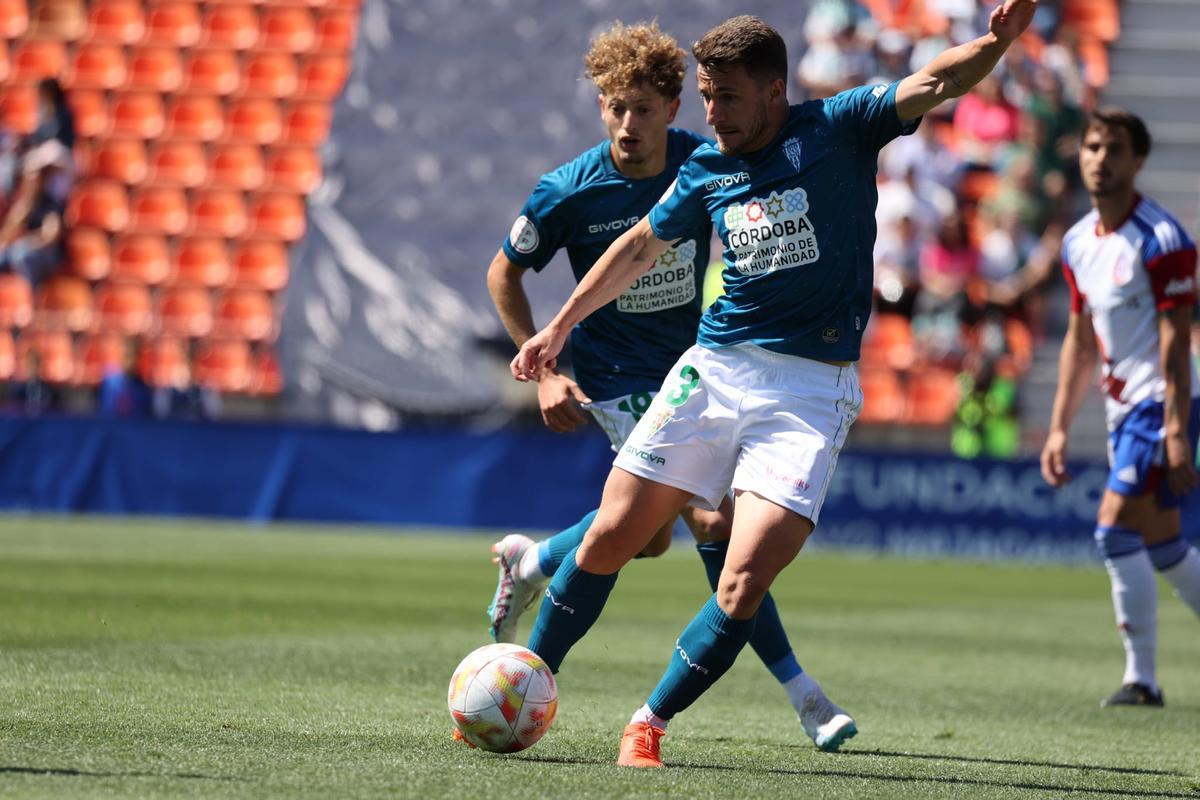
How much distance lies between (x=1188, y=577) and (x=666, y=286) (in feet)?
10.3

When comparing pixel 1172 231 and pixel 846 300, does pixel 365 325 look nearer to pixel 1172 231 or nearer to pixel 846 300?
pixel 1172 231

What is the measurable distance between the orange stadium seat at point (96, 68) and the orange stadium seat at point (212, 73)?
95 centimetres

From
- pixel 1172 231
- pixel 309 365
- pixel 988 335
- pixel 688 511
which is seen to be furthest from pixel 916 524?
pixel 688 511

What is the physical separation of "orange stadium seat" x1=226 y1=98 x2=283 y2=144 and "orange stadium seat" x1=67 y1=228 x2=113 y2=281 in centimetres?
229

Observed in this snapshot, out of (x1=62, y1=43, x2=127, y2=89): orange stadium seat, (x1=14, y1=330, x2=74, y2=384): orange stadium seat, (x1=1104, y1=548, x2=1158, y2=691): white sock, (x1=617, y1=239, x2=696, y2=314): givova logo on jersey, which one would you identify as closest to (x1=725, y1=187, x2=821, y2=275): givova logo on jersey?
(x1=617, y1=239, x2=696, y2=314): givova logo on jersey

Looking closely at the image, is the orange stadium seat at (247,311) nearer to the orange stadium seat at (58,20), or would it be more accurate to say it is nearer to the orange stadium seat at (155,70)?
the orange stadium seat at (155,70)

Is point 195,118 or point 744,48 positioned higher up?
point 744,48

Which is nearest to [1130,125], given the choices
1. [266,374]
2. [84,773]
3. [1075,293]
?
[1075,293]

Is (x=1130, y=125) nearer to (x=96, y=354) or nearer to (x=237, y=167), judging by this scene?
(x=96, y=354)

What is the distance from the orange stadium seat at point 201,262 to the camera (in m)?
22.8

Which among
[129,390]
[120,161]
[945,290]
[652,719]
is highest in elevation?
[652,719]

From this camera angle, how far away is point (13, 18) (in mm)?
24656

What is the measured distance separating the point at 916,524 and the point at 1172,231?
10079mm

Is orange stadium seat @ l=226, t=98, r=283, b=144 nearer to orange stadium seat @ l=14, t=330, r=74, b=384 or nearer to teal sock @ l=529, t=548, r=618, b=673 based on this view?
orange stadium seat @ l=14, t=330, r=74, b=384
